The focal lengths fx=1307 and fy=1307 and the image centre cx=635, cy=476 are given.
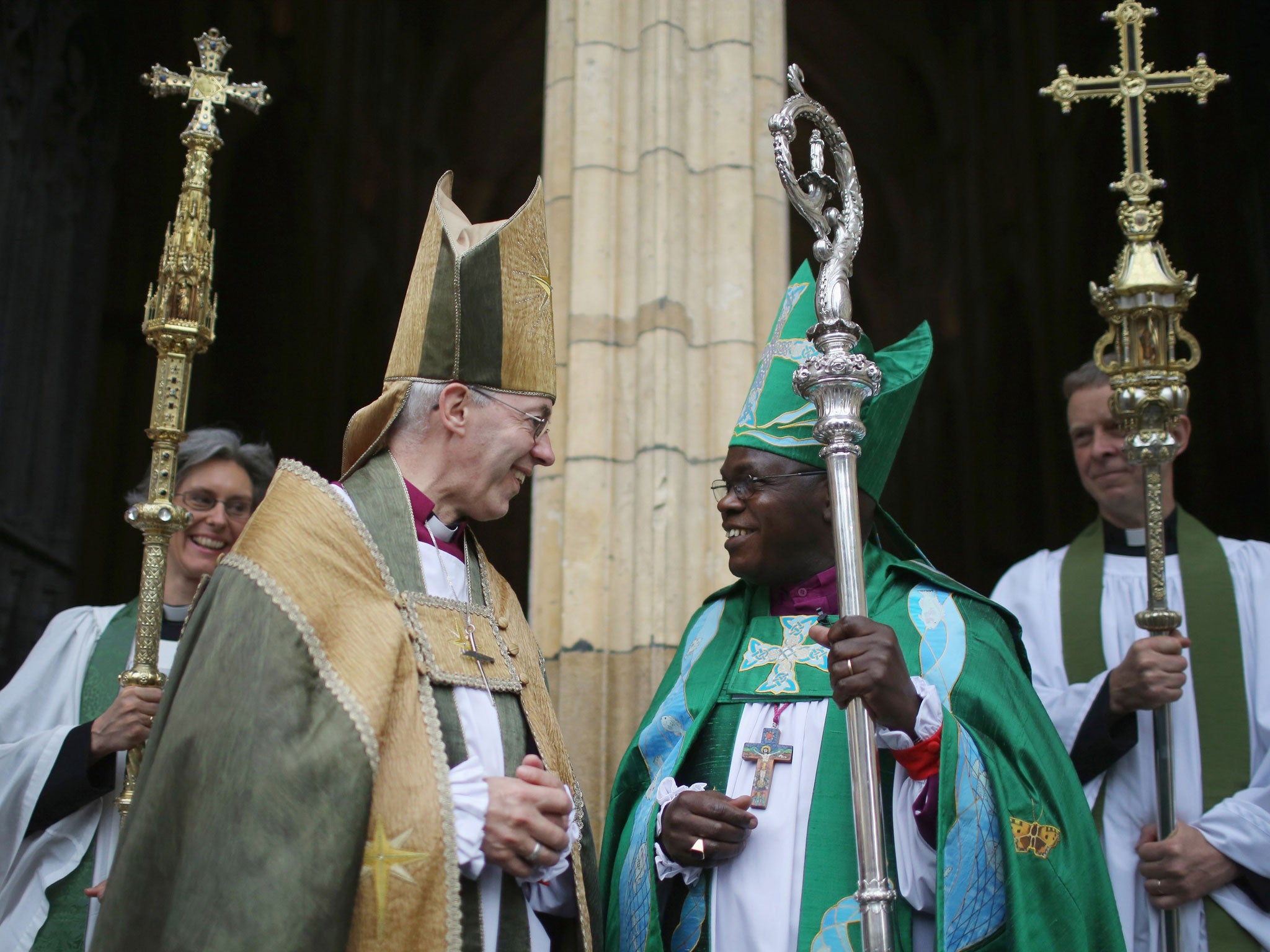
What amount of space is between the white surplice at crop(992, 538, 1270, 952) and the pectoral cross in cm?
114

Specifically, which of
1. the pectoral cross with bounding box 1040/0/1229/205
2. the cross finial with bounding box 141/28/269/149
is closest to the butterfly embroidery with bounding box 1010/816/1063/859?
the pectoral cross with bounding box 1040/0/1229/205

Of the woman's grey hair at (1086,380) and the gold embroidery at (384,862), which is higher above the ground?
the woman's grey hair at (1086,380)

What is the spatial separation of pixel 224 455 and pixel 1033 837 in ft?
8.47

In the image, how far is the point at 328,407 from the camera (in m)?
7.62

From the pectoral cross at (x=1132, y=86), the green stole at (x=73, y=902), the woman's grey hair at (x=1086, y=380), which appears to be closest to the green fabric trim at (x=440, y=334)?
the green stole at (x=73, y=902)

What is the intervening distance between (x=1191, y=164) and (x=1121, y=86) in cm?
372

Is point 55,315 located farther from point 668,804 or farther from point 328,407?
point 668,804

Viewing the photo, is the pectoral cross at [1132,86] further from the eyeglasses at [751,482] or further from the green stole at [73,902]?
the green stole at [73,902]

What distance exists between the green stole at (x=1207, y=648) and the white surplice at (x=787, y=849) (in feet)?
3.31

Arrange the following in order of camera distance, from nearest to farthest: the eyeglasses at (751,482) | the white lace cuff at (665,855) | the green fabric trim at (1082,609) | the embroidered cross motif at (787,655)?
1. the white lace cuff at (665,855)
2. the embroidered cross motif at (787,655)
3. the eyeglasses at (751,482)
4. the green fabric trim at (1082,609)

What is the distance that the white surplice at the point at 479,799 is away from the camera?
88.7 inches

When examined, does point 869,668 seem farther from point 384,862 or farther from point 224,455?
→ point 224,455

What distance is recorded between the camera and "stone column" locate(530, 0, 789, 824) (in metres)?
3.98

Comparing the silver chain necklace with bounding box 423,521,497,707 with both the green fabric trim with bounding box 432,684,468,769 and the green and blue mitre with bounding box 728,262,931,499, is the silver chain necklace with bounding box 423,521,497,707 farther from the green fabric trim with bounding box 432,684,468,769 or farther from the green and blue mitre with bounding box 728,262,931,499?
the green and blue mitre with bounding box 728,262,931,499
